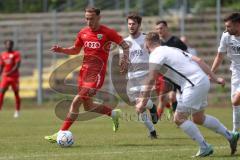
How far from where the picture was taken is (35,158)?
35.4 ft

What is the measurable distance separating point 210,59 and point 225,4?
4.76m

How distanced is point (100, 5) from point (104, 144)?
23.2 meters

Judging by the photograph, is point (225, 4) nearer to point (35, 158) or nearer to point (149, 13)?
point (149, 13)

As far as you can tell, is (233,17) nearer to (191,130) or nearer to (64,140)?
(191,130)

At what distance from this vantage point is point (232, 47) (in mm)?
13055

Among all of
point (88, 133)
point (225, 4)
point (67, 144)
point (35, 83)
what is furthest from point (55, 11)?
point (67, 144)

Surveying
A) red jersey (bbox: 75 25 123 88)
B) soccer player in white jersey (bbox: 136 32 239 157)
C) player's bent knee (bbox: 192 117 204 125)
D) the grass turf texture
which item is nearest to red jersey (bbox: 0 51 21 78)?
the grass turf texture

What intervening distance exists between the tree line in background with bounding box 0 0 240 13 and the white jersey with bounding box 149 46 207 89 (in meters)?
22.2

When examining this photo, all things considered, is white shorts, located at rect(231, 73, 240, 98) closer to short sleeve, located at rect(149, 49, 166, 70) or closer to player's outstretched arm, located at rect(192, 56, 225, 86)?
player's outstretched arm, located at rect(192, 56, 225, 86)

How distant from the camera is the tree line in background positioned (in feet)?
111

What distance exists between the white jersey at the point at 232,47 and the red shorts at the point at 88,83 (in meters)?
2.35

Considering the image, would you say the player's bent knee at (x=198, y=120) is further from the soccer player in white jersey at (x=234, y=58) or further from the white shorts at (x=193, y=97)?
the soccer player in white jersey at (x=234, y=58)

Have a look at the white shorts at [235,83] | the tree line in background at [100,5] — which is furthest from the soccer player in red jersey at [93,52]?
the tree line in background at [100,5]

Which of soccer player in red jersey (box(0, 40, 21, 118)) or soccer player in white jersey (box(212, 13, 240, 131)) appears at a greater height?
soccer player in white jersey (box(212, 13, 240, 131))
